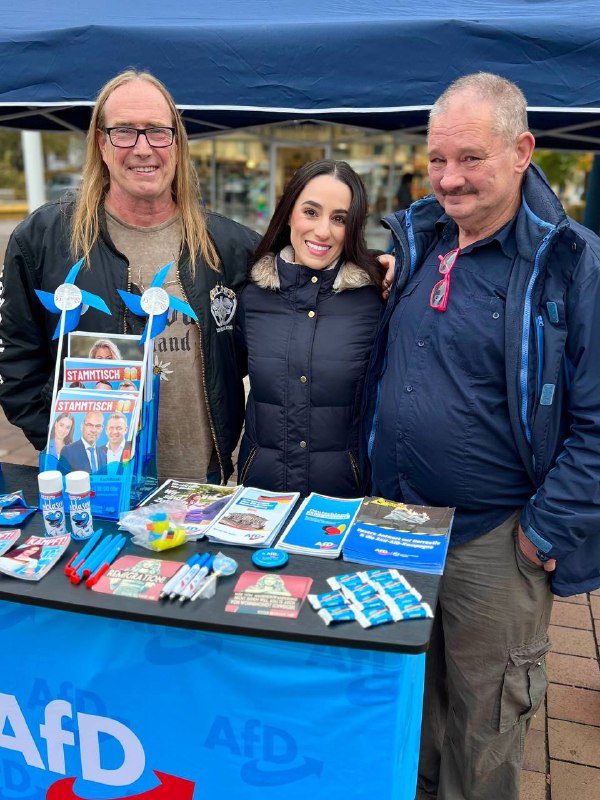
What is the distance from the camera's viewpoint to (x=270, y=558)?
1.51 metres

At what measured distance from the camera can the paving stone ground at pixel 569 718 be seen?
2197 mm

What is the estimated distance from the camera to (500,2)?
2.53m

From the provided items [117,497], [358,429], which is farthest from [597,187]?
[117,497]

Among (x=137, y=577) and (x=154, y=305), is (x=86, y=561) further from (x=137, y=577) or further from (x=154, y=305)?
(x=154, y=305)

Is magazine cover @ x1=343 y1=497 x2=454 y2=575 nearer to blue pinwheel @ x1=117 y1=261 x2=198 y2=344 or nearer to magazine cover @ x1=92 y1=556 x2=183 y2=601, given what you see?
magazine cover @ x1=92 y1=556 x2=183 y2=601

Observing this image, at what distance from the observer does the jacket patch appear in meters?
2.23

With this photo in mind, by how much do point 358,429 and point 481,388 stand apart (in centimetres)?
49

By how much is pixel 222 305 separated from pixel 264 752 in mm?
1370

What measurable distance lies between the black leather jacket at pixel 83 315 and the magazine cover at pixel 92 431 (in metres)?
0.55

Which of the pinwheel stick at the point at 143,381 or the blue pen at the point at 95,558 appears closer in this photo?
the blue pen at the point at 95,558

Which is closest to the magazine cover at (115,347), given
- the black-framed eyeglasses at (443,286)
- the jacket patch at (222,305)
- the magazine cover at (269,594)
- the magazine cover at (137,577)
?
the jacket patch at (222,305)

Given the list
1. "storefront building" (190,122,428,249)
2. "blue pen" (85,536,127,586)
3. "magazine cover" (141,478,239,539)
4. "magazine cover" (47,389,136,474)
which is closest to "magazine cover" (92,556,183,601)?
"blue pen" (85,536,127,586)

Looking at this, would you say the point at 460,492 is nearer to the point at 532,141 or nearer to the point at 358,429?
the point at 358,429

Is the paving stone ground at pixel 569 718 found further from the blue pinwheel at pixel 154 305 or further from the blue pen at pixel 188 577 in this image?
the blue pinwheel at pixel 154 305
